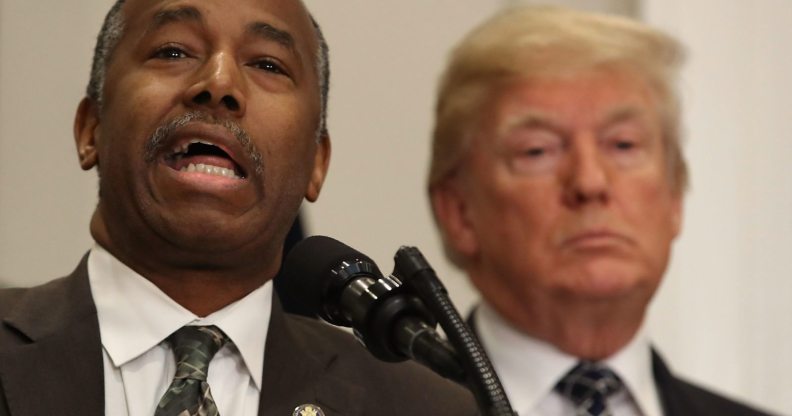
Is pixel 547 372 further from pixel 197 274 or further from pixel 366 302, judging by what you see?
pixel 366 302

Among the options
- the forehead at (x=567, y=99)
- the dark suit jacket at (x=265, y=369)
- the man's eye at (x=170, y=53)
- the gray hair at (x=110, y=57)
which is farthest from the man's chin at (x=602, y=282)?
the man's eye at (x=170, y=53)

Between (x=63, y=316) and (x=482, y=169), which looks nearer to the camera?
(x=63, y=316)

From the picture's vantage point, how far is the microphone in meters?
1.19

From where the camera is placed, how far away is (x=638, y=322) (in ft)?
7.09

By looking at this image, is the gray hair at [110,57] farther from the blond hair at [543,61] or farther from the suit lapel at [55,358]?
the blond hair at [543,61]

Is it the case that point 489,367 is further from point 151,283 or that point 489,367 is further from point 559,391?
point 559,391

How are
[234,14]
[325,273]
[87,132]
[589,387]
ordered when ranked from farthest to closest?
[589,387] < [87,132] < [234,14] < [325,273]

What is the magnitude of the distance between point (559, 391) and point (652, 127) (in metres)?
0.47

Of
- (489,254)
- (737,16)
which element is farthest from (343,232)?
(737,16)

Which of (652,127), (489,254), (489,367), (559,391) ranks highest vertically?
(489,367)

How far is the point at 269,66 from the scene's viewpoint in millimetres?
1557

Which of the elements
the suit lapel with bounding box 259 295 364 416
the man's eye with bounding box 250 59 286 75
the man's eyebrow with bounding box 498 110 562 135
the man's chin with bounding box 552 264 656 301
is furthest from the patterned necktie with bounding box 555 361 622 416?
the man's eye with bounding box 250 59 286 75

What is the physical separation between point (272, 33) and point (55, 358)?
433 millimetres

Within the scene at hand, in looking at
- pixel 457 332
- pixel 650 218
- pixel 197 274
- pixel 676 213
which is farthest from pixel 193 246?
pixel 676 213
